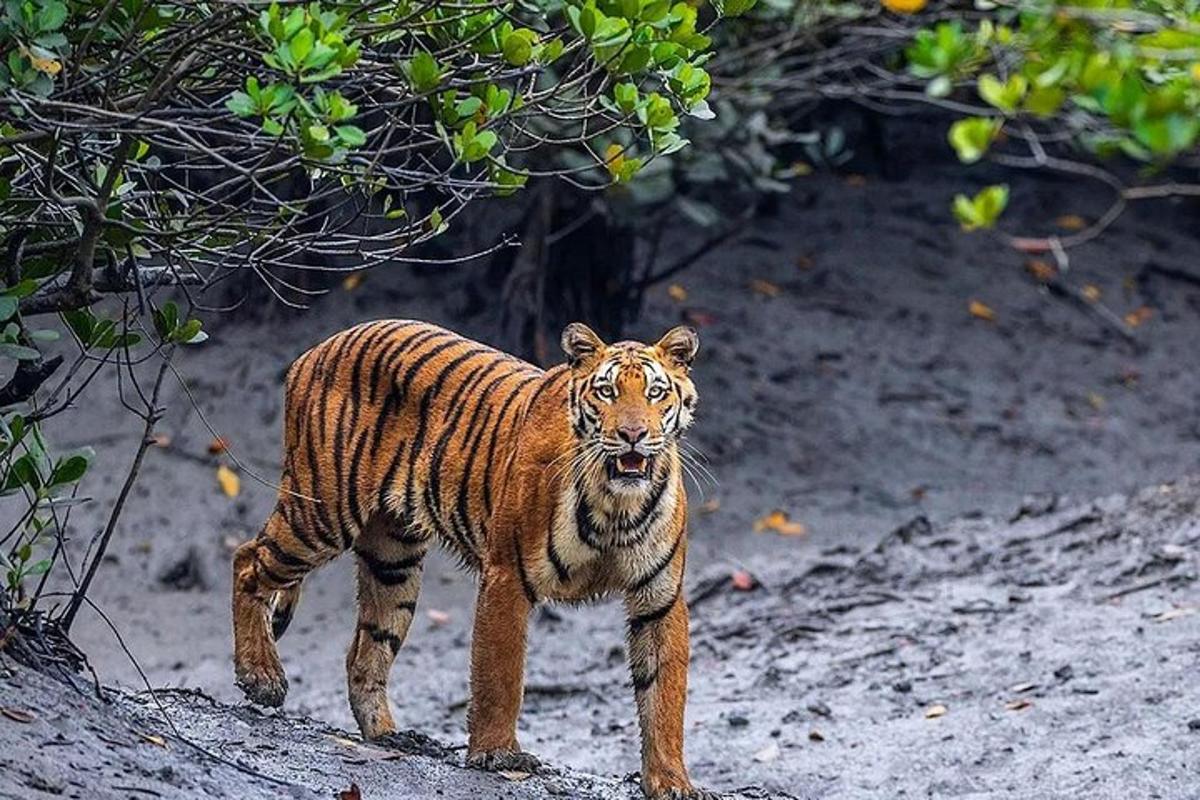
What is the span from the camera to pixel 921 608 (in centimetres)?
862

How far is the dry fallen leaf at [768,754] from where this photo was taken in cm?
716

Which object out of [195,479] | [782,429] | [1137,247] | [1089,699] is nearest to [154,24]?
[1089,699]

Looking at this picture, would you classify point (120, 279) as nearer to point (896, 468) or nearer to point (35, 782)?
point (35, 782)

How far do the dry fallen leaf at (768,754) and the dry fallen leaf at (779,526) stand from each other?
3532 millimetres

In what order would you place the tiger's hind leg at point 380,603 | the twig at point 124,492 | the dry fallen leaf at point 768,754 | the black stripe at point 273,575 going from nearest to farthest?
the twig at point 124,492
the black stripe at point 273,575
the tiger's hind leg at point 380,603
the dry fallen leaf at point 768,754

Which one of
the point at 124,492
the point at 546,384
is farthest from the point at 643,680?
the point at 124,492

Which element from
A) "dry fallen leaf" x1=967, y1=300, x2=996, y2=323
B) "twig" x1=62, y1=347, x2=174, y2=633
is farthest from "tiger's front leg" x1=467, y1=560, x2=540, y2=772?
"dry fallen leaf" x1=967, y1=300, x2=996, y2=323

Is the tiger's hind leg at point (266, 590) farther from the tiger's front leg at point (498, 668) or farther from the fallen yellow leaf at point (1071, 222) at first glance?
the fallen yellow leaf at point (1071, 222)

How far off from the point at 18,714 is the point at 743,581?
5526mm

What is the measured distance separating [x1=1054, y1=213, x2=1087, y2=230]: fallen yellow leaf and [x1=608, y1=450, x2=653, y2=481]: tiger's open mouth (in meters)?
9.76

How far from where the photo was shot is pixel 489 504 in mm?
5945

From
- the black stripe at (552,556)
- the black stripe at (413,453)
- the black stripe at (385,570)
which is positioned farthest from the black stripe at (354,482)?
the black stripe at (552,556)

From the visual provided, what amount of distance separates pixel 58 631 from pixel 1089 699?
3.78 m

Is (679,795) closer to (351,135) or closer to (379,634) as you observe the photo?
(379,634)
